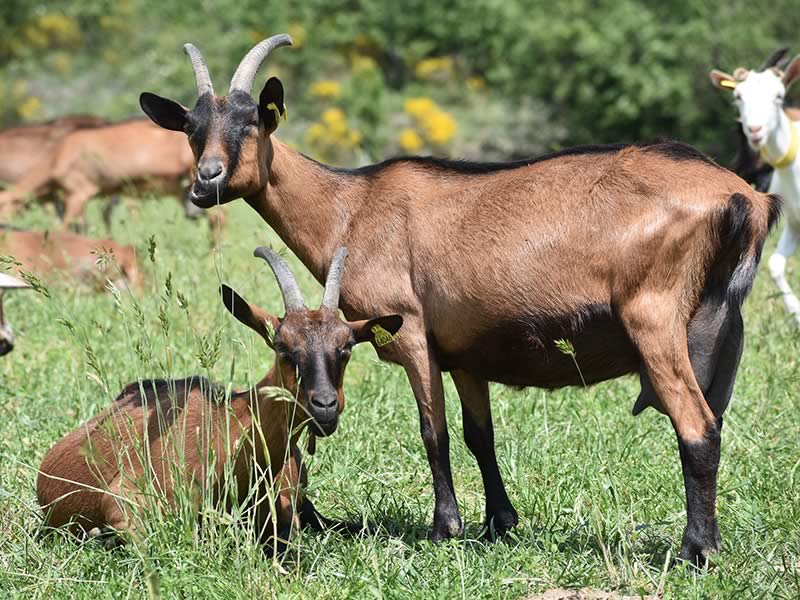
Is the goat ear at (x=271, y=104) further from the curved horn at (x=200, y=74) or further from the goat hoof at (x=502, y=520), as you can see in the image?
the goat hoof at (x=502, y=520)

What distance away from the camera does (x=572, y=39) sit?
2150 centimetres

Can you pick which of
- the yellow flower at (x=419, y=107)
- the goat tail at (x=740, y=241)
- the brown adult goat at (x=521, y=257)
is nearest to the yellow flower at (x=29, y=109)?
the yellow flower at (x=419, y=107)

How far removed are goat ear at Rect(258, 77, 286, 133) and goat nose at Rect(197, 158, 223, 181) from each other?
0.33 m

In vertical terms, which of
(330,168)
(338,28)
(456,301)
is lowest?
(338,28)

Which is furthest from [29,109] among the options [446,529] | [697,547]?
[697,547]

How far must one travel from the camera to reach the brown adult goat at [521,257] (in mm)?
4914

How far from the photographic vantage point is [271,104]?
17.9 ft

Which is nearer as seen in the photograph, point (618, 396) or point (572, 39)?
point (618, 396)

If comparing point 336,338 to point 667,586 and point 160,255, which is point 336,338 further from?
point 160,255

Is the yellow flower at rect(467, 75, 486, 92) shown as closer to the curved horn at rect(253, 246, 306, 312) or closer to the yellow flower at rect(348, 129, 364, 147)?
the yellow flower at rect(348, 129, 364, 147)

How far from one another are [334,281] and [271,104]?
850 millimetres

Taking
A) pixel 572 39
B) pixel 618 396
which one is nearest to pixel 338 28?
pixel 572 39

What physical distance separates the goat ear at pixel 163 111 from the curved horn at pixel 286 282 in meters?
0.77

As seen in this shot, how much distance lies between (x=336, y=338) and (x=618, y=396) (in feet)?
9.36
